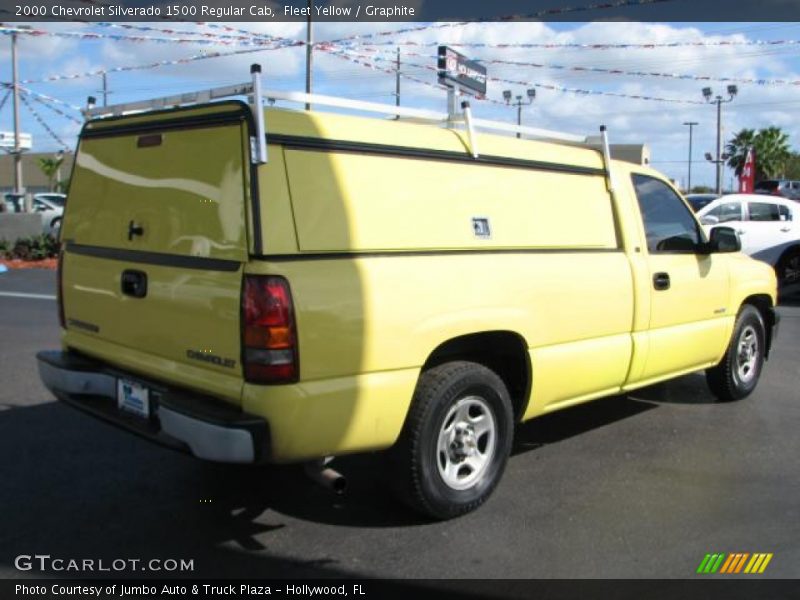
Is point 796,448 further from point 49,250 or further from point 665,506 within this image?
point 49,250

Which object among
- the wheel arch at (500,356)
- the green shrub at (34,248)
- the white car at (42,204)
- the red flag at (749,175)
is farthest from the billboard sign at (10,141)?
the wheel arch at (500,356)

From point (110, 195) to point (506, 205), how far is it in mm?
2170

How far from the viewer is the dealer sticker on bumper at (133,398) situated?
12.3ft

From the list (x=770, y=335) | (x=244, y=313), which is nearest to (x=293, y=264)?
(x=244, y=313)

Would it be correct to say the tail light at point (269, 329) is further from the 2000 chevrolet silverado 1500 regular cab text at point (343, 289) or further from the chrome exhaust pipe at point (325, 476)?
the chrome exhaust pipe at point (325, 476)

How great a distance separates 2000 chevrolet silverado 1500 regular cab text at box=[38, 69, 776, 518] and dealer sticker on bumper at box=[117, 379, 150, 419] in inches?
0.6

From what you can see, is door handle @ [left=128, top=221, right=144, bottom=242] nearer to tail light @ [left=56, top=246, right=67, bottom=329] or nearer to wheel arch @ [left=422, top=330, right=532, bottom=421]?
tail light @ [left=56, top=246, right=67, bottom=329]

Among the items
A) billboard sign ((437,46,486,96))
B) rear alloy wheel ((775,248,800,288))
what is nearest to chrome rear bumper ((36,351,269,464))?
billboard sign ((437,46,486,96))

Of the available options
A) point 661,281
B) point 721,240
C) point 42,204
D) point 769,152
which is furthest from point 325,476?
point 769,152

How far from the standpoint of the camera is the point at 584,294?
459 cm

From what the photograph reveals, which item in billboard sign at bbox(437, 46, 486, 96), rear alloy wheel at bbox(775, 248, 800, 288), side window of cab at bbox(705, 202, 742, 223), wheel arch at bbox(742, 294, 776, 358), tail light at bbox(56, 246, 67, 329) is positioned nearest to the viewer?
tail light at bbox(56, 246, 67, 329)

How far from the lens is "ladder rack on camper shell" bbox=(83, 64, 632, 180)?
10.9 feet

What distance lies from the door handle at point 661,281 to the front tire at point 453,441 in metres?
1.56

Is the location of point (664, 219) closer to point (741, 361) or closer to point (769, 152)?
point (741, 361)
